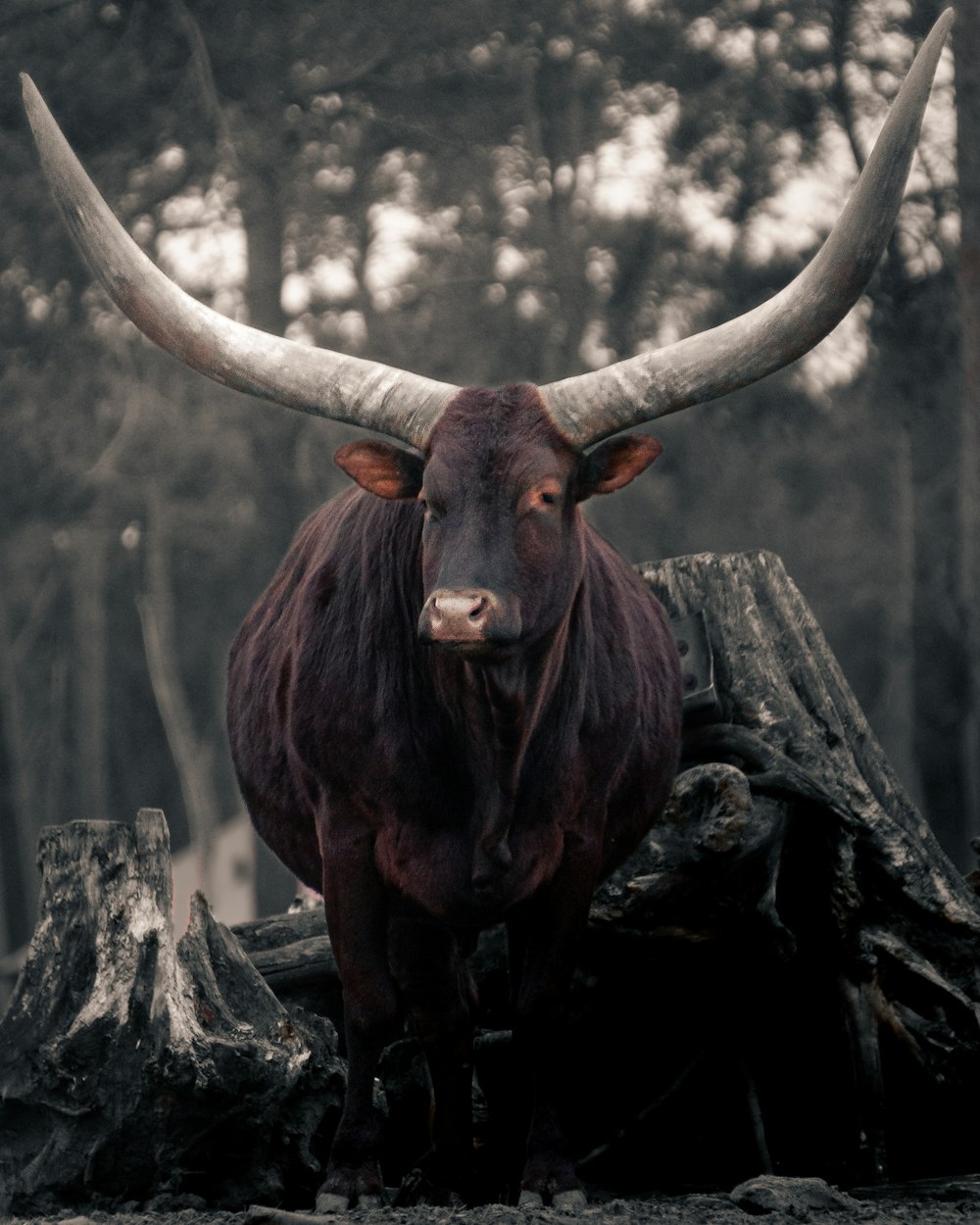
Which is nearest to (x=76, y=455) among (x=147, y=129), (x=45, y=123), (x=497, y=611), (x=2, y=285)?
(x=2, y=285)

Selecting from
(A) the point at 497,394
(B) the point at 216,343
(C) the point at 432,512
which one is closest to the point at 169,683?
(B) the point at 216,343

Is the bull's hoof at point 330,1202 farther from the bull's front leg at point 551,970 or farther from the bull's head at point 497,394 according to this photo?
the bull's head at point 497,394

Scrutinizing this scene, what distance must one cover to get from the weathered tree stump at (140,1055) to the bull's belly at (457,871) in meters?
0.57

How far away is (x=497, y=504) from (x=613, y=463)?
466mm

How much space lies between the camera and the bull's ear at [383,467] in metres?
4.57

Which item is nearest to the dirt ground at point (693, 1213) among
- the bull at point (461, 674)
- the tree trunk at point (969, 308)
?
the bull at point (461, 674)

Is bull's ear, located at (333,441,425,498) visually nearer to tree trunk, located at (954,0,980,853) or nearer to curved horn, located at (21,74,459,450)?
curved horn, located at (21,74,459,450)

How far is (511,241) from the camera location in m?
15.0

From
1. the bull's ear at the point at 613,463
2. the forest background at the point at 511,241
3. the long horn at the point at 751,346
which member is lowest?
the bull's ear at the point at 613,463

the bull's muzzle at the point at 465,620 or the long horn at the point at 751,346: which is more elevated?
the long horn at the point at 751,346

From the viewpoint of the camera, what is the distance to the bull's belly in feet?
15.0

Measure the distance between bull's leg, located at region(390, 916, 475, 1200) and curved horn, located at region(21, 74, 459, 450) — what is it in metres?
1.46

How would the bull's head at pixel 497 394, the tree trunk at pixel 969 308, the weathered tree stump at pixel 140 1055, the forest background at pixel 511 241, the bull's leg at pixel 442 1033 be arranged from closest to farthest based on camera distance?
the bull's head at pixel 497 394 < the weathered tree stump at pixel 140 1055 < the bull's leg at pixel 442 1033 < the tree trunk at pixel 969 308 < the forest background at pixel 511 241

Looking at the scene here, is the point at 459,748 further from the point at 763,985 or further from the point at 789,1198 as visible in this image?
the point at 763,985
